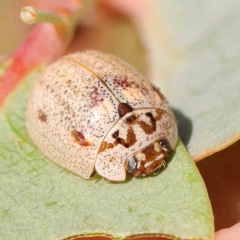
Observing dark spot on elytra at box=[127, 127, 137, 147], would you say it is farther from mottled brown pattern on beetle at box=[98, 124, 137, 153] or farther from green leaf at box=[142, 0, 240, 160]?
green leaf at box=[142, 0, 240, 160]

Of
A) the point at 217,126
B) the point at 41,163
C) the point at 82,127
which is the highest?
the point at 217,126

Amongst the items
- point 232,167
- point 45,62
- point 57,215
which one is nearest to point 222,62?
point 232,167

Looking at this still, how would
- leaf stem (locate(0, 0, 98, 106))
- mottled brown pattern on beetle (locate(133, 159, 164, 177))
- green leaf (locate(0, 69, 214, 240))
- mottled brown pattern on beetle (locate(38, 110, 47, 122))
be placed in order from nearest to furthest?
green leaf (locate(0, 69, 214, 240))
mottled brown pattern on beetle (locate(133, 159, 164, 177))
mottled brown pattern on beetle (locate(38, 110, 47, 122))
leaf stem (locate(0, 0, 98, 106))

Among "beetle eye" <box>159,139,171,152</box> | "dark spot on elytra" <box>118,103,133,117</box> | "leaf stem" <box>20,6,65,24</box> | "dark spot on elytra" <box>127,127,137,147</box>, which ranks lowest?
"dark spot on elytra" <box>127,127,137,147</box>

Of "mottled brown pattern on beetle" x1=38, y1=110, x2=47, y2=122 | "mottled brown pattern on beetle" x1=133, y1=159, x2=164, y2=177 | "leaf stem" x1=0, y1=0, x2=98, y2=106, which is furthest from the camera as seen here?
"leaf stem" x1=0, y1=0, x2=98, y2=106

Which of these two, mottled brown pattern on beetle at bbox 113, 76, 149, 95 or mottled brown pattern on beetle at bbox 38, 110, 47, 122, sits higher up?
mottled brown pattern on beetle at bbox 113, 76, 149, 95

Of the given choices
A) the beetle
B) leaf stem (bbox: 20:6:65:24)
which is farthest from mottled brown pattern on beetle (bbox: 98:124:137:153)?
leaf stem (bbox: 20:6:65:24)

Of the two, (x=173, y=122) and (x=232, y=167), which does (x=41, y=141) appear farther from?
(x=232, y=167)
